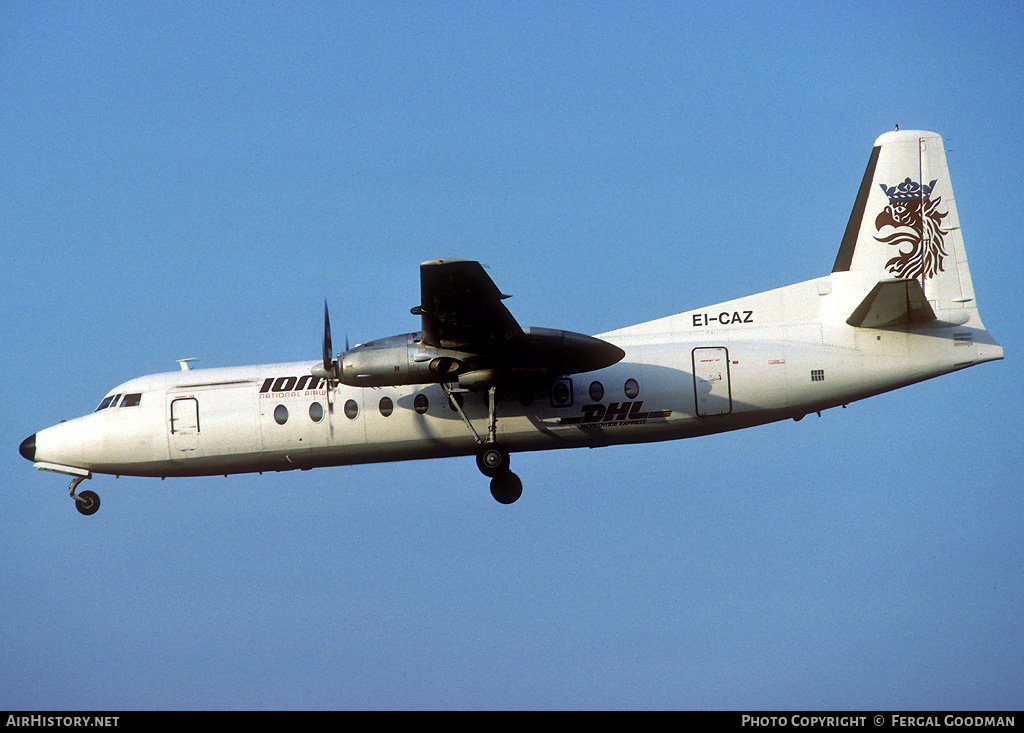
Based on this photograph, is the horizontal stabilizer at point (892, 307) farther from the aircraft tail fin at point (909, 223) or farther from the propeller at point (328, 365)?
the propeller at point (328, 365)

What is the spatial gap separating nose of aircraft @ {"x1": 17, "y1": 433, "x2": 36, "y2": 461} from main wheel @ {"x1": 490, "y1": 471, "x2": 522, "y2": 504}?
375 inches

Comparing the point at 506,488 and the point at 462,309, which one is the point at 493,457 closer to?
the point at 506,488

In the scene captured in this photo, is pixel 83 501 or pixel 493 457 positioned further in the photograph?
pixel 83 501

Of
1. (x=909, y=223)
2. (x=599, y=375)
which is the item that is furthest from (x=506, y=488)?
(x=909, y=223)

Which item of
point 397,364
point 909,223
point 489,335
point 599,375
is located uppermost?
point 909,223

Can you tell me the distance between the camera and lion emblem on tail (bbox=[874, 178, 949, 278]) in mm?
21094

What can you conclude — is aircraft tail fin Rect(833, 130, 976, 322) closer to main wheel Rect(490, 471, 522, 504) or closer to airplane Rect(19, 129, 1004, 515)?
airplane Rect(19, 129, 1004, 515)

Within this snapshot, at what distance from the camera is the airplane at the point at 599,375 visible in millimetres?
19797

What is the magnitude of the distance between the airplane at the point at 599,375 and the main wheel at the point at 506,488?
3 cm

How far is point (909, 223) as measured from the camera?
2125cm

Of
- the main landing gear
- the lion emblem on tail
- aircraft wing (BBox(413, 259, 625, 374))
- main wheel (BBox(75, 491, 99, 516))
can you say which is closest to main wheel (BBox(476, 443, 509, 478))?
the main landing gear

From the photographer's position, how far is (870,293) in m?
19.6

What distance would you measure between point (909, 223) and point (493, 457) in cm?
899

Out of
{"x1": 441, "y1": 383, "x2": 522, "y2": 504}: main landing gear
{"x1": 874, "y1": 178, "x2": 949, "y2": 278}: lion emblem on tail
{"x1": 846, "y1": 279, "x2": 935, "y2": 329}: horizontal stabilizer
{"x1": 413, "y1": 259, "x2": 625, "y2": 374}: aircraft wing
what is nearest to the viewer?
{"x1": 413, "y1": 259, "x2": 625, "y2": 374}: aircraft wing
